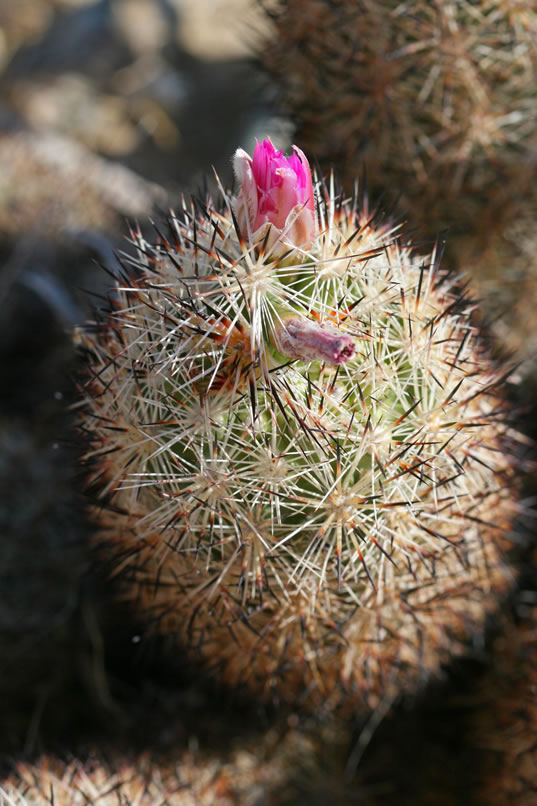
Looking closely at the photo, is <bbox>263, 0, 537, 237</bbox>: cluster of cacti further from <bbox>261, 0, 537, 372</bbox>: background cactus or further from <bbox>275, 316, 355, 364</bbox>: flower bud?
<bbox>275, 316, 355, 364</bbox>: flower bud

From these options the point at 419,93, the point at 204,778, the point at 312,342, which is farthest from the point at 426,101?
the point at 204,778

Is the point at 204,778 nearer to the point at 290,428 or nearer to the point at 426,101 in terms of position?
the point at 290,428

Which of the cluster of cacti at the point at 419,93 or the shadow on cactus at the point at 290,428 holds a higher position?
the cluster of cacti at the point at 419,93

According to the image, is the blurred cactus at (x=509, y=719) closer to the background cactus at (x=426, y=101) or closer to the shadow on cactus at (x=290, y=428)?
the shadow on cactus at (x=290, y=428)

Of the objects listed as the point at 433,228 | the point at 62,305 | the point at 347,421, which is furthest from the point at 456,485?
the point at 62,305

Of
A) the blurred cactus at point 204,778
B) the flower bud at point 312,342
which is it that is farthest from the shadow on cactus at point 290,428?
the blurred cactus at point 204,778
